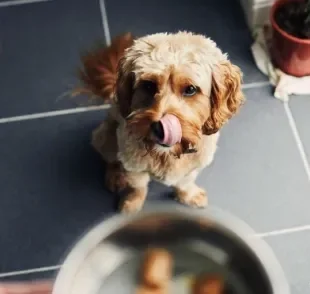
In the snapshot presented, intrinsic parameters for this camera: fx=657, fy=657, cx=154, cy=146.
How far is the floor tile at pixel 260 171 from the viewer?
1615 millimetres

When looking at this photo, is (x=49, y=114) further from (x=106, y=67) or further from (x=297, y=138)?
(x=297, y=138)

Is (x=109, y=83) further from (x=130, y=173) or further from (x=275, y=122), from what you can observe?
(x=275, y=122)

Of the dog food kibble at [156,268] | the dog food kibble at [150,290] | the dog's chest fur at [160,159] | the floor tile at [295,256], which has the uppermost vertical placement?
the dog's chest fur at [160,159]

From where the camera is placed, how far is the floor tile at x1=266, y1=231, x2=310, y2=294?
153 cm

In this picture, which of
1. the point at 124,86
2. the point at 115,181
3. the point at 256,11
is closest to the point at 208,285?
the point at 124,86

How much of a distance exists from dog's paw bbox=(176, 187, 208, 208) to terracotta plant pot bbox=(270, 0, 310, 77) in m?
0.43

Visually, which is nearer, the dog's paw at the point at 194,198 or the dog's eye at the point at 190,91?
the dog's eye at the point at 190,91

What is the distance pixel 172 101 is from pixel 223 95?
12 cm

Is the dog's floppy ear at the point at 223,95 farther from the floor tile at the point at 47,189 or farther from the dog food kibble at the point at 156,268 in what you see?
the floor tile at the point at 47,189

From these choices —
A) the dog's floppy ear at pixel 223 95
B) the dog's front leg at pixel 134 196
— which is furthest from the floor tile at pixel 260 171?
the dog's floppy ear at pixel 223 95

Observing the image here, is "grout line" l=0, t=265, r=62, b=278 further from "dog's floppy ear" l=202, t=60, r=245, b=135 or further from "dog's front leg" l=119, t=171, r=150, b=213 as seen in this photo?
"dog's floppy ear" l=202, t=60, r=245, b=135

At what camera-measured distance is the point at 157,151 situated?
128 centimetres

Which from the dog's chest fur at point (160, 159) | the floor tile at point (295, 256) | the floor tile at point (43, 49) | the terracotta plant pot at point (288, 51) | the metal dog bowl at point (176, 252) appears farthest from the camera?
the floor tile at point (43, 49)

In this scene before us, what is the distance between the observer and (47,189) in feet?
→ 5.45
